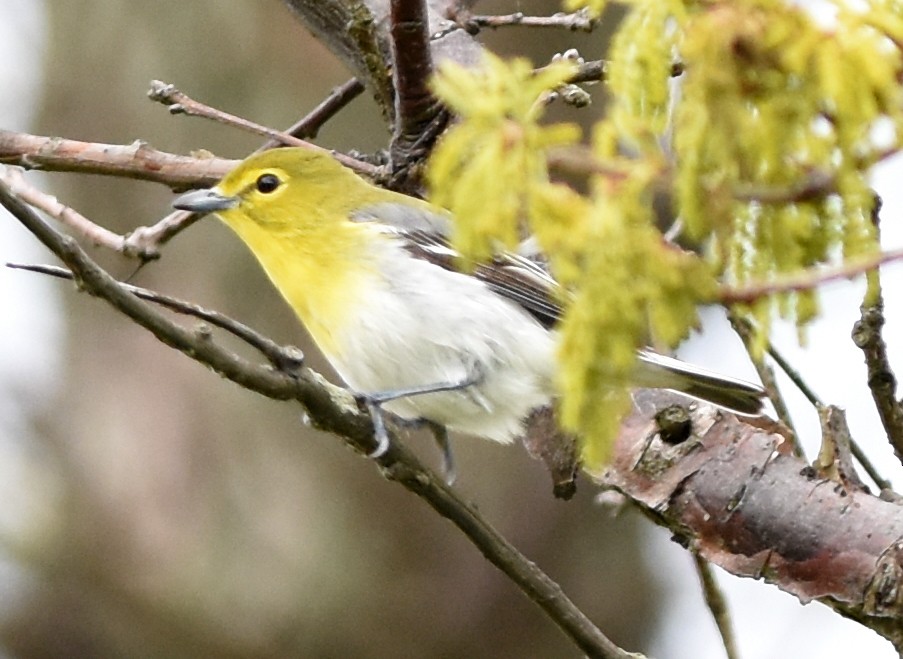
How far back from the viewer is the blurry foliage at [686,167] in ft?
3.42

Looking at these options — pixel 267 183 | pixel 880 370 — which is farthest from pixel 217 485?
pixel 880 370

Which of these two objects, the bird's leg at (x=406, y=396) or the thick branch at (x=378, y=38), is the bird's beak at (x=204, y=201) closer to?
the thick branch at (x=378, y=38)

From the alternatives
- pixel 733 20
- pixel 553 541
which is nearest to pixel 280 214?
pixel 553 541

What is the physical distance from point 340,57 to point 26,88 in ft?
9.55

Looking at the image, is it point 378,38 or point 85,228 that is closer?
point 85,228

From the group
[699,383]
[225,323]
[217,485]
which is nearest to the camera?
[225,323]

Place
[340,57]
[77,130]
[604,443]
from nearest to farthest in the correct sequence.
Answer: [604,443]
[340,57]
[77,130]

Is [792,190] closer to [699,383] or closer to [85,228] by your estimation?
[699,383]

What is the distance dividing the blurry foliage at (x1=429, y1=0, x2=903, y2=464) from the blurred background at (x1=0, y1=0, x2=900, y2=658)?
3574 mm

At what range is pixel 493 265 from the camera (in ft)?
11.0

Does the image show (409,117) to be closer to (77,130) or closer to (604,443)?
(604,443)

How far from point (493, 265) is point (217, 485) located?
2.63 m

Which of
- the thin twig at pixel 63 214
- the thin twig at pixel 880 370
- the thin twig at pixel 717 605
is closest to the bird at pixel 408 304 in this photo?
the thin twig at pixel 63 214

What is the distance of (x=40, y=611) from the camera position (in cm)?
538
